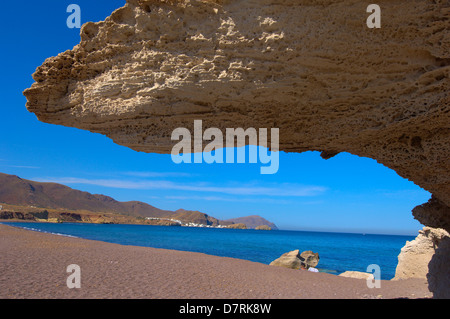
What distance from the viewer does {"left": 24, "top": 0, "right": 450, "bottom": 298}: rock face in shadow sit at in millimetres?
3965

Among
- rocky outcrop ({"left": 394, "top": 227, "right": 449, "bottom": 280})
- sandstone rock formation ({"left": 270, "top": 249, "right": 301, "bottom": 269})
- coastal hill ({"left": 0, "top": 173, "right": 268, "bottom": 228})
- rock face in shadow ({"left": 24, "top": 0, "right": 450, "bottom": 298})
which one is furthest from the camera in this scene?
coastal hill ({"left": 0, "top": 173, "right": 268, "bottom": 228})

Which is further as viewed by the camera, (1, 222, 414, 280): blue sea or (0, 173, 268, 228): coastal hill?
(0, 173, 268, 228): coastal hill

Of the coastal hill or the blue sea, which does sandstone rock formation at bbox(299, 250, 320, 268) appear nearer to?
the blue sea

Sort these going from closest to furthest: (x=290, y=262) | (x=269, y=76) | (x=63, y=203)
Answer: (x=269, y=76) → (x=290, y=262) → (x=63, y=203)

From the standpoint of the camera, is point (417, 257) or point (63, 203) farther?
point (63, 203)

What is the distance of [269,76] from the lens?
430cm

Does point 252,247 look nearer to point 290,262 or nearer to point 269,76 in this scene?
point 290,262

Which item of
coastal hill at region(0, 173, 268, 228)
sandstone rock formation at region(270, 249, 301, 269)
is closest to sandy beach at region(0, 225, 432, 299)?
sandstone rock formation at region(270, 249, 301, 269)

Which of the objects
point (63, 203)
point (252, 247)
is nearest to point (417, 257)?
point (252, 247)

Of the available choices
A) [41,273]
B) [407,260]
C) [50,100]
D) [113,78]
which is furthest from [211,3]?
[407,260]

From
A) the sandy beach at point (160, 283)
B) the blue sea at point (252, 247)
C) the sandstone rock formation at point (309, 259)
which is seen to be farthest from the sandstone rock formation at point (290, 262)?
the blue sea at point (252, 247)

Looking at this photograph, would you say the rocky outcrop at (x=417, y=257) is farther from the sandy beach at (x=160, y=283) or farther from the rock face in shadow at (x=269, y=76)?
the rock face in shadow at (x=269, y=76)

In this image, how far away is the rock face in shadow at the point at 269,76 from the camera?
3.96m
